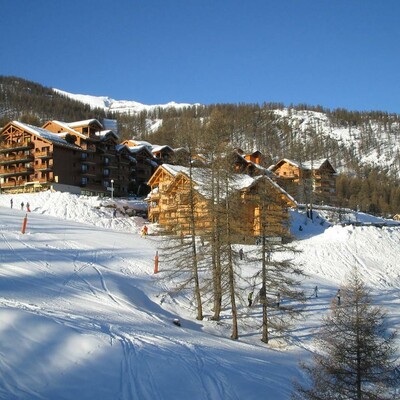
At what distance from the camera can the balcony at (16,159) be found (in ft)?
226

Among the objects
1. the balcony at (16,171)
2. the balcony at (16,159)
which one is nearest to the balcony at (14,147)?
the balcony at (16,159)

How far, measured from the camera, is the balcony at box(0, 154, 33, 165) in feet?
226

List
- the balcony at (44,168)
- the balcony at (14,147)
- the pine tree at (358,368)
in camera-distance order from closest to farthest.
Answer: the pine tree at (358,368) < the balcony at (44,168) < the balcony at (14,147)

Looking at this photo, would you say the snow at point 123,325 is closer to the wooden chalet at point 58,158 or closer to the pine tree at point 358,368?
the pine tree at point 358,368

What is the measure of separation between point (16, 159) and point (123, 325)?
6131 centimetres

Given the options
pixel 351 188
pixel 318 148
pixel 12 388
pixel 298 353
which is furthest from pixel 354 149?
pixel 12 388

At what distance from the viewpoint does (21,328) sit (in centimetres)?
1277

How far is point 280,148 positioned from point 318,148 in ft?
52.5

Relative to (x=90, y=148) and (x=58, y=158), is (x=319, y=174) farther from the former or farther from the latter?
(x=58, y=158)

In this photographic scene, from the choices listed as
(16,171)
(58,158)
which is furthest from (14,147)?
(58,158)

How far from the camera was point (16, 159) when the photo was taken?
7025cm

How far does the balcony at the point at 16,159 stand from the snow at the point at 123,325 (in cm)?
3078

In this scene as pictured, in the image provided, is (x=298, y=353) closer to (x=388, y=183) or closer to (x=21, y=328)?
(x=21, y=328)

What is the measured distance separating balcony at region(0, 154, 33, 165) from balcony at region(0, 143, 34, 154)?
3.66 feet
